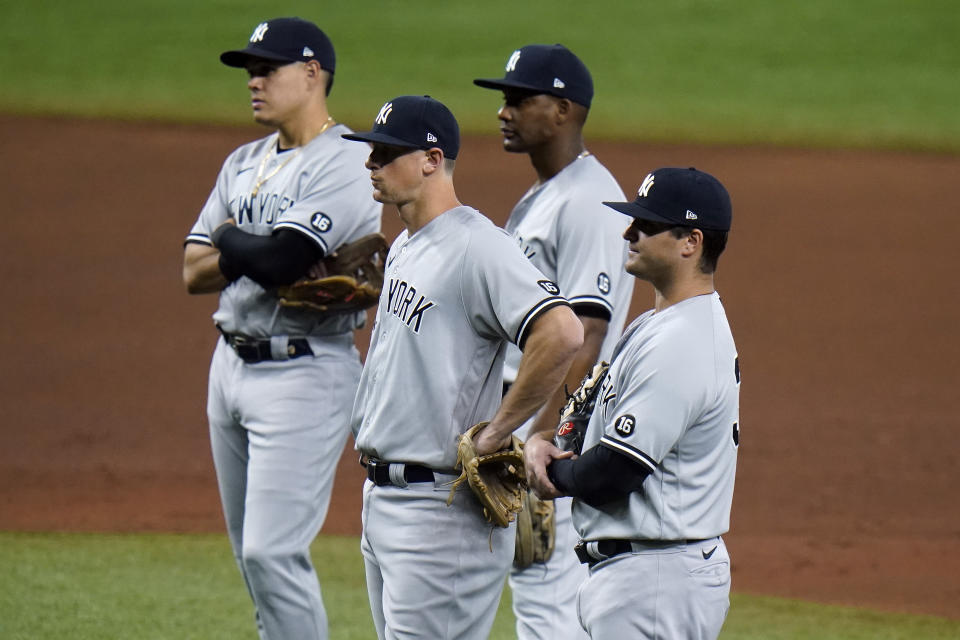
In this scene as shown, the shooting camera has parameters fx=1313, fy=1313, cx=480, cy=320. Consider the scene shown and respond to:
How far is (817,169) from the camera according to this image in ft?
49.8

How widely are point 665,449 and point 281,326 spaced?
1765 mm

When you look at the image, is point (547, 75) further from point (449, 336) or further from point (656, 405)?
point (656, 405)

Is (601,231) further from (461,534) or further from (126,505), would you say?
(126,505)

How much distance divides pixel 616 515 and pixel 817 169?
42.3ft

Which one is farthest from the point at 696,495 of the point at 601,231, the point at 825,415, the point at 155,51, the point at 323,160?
the point at 155,51

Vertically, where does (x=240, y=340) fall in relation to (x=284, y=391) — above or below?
above

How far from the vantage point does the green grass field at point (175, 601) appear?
5113 mm

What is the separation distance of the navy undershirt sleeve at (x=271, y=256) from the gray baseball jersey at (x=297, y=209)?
36 mm

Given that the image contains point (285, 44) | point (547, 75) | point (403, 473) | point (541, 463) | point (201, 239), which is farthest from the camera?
point (201, 239)

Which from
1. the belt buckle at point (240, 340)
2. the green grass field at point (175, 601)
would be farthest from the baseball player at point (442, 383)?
the green grass field at point (175, 601)

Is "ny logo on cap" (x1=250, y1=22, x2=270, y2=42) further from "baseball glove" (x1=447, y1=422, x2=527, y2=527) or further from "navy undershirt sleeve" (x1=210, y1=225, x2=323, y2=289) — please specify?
"baseball glove" (x1=447, y1=422, x2=527, y2=527)

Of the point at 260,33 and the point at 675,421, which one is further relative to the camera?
the point at 260,33

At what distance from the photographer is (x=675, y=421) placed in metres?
2.89

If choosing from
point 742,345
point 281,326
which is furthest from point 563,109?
point 742,345
